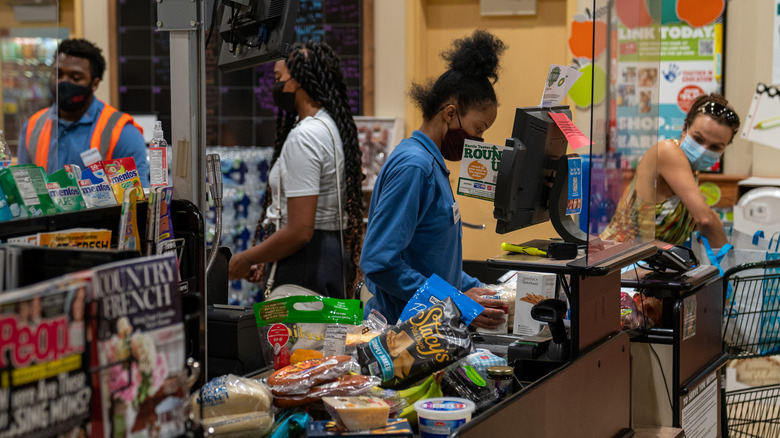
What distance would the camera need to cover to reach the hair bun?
101 inches

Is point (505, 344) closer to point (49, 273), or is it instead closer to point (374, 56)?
point (49, 273)

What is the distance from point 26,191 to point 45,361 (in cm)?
70

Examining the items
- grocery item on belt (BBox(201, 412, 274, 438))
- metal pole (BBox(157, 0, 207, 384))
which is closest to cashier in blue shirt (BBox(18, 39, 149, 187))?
metal pole (BBox(157, 0, 207, 384))

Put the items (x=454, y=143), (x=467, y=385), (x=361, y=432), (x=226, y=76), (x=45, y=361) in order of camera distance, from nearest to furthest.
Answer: (x=45, y=361)
(x=361, y=432)
(x=467, y=385)
(x=454, y=143)
(x=226, y=76)

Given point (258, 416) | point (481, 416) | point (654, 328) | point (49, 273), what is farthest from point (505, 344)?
point (49, 273)

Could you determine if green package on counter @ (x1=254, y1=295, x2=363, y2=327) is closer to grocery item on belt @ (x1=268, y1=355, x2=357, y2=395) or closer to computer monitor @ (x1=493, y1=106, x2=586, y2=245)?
grocery item on belt @ (x1=268, y1=355, x2=357, y2=395)

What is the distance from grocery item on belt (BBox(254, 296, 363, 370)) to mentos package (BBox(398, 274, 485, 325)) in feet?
0.46

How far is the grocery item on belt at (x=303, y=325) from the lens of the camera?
75.5 inches

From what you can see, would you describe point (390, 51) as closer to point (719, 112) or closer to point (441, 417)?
point (719, 112)

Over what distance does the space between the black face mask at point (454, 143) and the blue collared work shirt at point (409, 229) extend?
0.13ft

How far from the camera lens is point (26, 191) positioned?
5.03 ft

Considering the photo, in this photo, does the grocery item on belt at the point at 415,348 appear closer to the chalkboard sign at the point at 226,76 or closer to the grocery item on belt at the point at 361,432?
the grocery item on belt at the point at 361,432

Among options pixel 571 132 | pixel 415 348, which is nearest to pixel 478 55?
pixel 571 132

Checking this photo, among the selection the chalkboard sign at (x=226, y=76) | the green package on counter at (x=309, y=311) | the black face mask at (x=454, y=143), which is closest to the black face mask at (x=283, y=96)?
the black face mask at (x=454, y=143)
